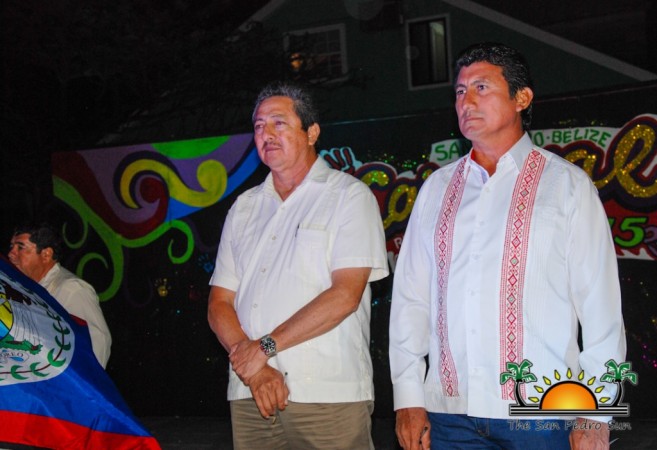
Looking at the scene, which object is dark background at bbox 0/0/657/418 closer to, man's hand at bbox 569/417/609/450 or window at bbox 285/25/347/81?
window at bbox 285/25/347/81

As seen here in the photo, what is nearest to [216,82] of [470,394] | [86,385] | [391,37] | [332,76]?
[332,76]

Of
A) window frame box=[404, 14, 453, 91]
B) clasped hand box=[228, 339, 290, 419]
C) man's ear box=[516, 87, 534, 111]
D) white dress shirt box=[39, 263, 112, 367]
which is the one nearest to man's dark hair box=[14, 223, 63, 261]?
white dress shirt box=[39, 263, 112, 367]

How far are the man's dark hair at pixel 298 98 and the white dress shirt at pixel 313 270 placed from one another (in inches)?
9.3

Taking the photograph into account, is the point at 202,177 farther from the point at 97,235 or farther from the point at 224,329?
the point at 224,329

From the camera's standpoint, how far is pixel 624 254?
7.01m

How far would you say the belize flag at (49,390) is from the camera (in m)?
3.52

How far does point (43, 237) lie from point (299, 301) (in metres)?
3.24

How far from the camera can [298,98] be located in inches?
144

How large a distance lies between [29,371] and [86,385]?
0.26m

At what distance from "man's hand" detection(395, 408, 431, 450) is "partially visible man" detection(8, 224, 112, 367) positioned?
3.02 m

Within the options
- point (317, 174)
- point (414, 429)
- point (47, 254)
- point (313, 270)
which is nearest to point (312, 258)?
point (313, 270)

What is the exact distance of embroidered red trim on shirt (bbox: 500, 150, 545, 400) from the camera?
8.79 feet

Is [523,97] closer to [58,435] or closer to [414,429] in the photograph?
[414,429]

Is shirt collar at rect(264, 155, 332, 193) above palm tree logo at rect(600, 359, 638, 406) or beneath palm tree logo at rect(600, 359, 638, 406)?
above
